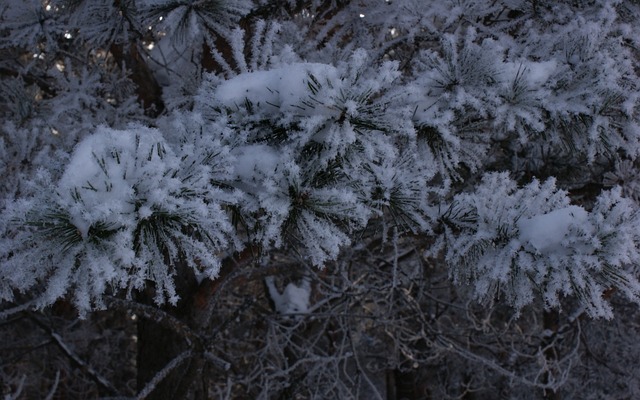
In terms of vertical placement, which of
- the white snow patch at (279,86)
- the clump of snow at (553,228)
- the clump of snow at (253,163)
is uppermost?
the white snow patch at (279,86)

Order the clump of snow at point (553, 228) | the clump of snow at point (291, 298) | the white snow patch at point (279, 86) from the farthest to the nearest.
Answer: the clump of snow at point (291, 298) < the clump of snow at point (553, 228) < the white snow patch at point (279, 86)

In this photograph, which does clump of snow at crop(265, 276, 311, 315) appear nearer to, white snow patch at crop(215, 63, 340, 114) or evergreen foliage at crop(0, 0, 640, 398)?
evergreen foliage at crop(0, 0, 640, 398)

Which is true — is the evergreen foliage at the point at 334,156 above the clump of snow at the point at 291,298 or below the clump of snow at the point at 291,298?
above

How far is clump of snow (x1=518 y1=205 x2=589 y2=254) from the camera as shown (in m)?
1.42

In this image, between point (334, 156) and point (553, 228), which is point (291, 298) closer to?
point (553, 228)

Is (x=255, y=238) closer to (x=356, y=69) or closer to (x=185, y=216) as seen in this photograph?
(x=185, y=216)

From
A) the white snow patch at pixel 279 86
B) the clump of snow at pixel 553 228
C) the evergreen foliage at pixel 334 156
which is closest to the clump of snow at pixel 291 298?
the evergreen foliage at pixel 334 156

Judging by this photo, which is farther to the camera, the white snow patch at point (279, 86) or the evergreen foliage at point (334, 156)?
the white snow patch at point (279, 86)

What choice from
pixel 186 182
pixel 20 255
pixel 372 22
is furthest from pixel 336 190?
pixel 372 22

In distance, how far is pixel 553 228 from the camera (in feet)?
4.74

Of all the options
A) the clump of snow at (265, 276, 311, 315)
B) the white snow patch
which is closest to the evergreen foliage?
the white snow patch

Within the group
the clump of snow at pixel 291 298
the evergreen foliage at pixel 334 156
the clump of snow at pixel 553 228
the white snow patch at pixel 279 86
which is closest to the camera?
the evergreen foliage at pixel 334 156

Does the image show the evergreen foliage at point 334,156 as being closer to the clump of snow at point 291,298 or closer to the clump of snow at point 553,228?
the clump of snow at point 553,228

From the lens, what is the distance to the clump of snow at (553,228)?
1.42 m
